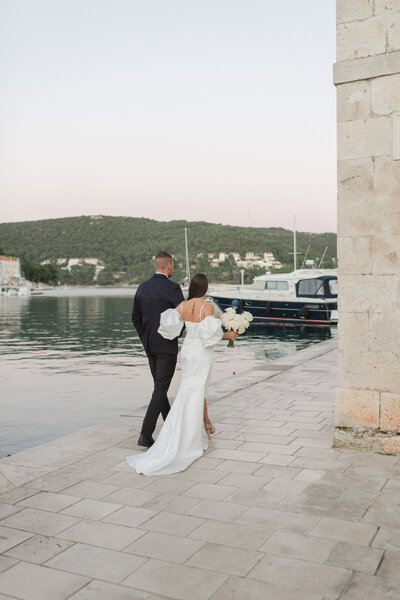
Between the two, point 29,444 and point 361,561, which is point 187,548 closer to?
point 361,561

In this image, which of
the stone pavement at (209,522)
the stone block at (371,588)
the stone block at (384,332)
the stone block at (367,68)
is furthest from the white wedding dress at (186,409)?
the stone block at (367,68)

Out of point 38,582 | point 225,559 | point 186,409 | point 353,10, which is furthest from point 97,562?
point 353,10

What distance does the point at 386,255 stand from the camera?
219 inches

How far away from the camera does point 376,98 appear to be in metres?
5.56

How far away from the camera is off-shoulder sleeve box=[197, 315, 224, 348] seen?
563 cm

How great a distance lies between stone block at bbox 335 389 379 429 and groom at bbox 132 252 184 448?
169 centimetres

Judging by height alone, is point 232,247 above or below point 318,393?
above

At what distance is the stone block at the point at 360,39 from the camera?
5.55 meters

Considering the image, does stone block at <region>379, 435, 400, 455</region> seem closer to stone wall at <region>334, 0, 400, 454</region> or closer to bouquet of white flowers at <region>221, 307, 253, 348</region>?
stone wall at <region>334, 0, 400, 454</region>

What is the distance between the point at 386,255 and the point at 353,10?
7.53 ft

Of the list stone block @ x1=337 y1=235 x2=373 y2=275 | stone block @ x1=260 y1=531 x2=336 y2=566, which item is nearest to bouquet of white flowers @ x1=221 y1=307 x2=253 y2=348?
stone block @ x1=337 y1=235 x2=373 y2=275

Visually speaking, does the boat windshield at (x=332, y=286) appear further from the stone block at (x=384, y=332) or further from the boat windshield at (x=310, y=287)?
the stone block at (x=384, y=332)

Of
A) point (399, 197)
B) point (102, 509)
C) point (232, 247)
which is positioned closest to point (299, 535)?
point (102, 509)

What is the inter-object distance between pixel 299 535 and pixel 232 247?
113402 millimetres
